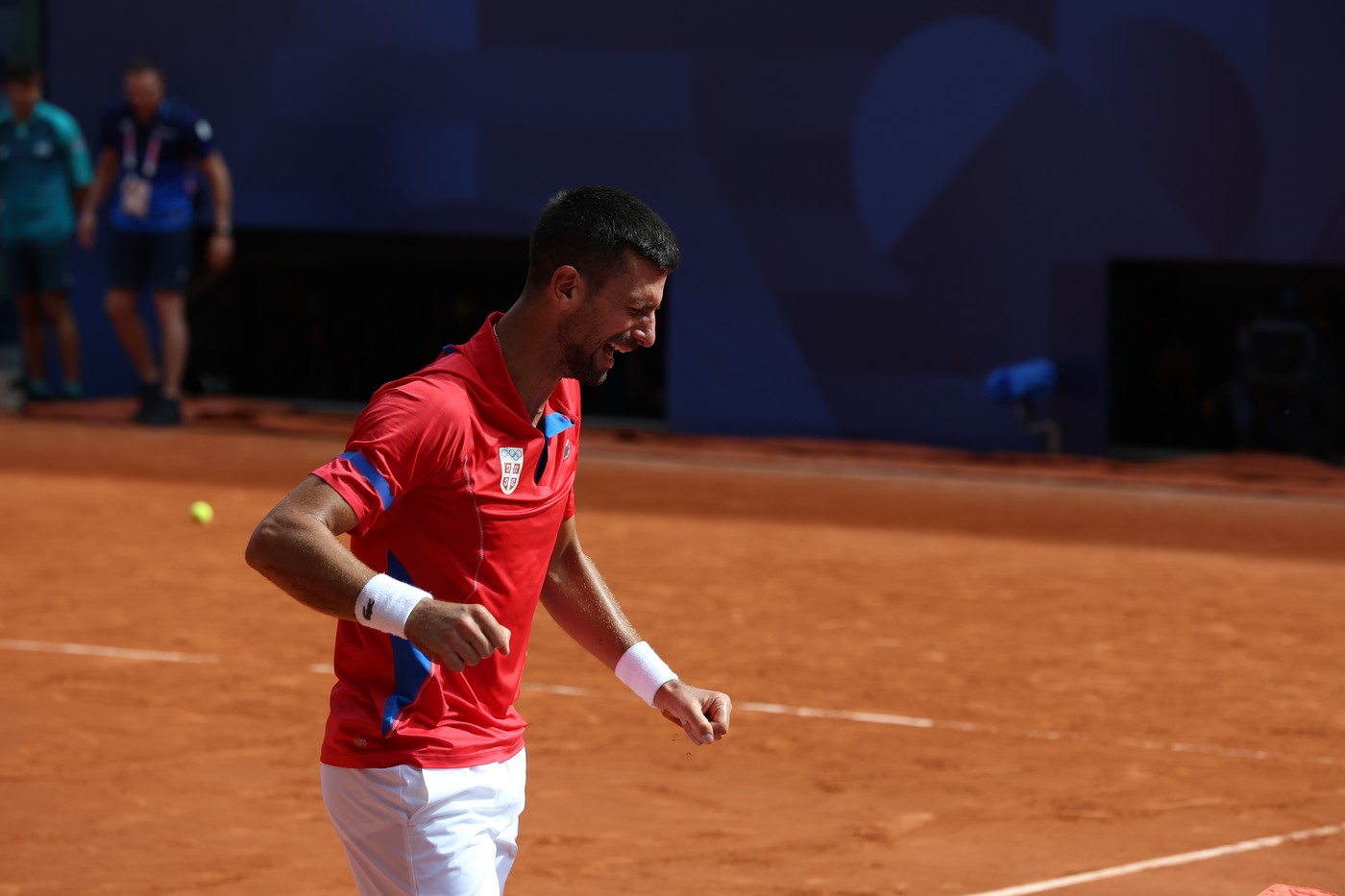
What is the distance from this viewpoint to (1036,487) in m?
13.4

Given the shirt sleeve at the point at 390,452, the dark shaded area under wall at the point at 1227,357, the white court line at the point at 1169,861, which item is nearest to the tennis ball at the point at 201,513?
the dark shaded area under wall at the point at 1227,357

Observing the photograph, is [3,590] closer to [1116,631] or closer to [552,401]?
[1116,631]

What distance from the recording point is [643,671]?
3990 mm

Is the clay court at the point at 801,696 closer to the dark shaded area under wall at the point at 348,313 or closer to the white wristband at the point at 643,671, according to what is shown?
the white wristband at the point at 643,671

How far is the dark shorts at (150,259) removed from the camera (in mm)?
15078

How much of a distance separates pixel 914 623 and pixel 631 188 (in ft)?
22.5

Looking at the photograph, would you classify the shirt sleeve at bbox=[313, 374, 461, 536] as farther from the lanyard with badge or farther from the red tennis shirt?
the lanyard with badge

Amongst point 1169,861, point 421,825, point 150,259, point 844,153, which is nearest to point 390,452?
point 421,825

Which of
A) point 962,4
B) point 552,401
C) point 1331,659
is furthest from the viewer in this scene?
point 962,4

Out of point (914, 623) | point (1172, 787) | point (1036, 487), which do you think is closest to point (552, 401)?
point (1172, 787)

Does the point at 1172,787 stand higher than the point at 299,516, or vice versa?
the point at 299,516

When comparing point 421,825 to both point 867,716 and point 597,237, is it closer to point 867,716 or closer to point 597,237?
point 597,237

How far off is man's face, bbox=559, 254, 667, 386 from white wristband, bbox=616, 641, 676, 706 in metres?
0.61

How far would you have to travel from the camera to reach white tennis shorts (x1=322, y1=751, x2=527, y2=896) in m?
3.56
